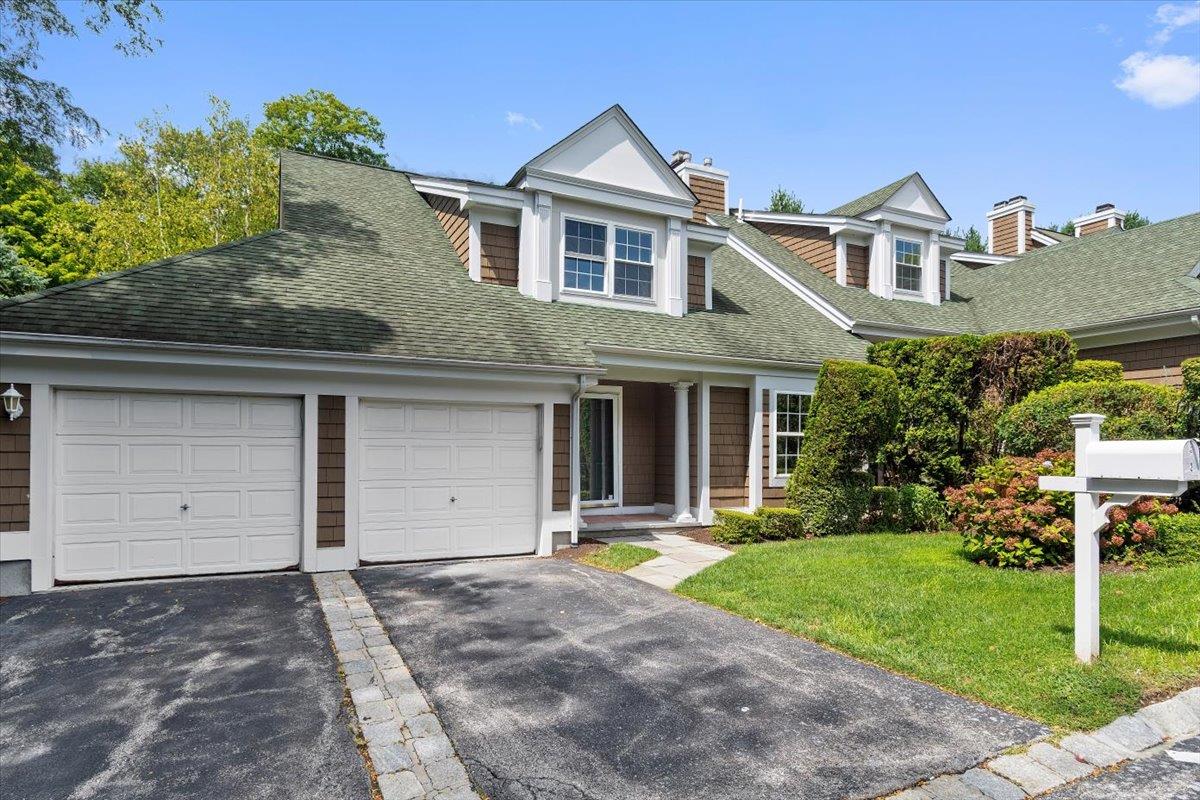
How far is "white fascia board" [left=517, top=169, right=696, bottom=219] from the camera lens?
11250 mm

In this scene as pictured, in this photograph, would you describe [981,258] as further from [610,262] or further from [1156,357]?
[610,262]

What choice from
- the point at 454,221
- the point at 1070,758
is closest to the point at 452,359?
the point at 454,221

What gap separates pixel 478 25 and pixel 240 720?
11138 millimetres

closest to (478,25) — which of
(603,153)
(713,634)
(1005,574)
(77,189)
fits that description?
(603,153)

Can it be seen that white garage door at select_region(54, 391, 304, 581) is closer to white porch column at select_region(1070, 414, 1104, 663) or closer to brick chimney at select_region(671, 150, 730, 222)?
white porch column at select_region(1070, 414, 1104, 663)

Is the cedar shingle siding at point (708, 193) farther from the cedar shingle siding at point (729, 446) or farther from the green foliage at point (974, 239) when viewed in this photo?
the green foliage at point (974, 239)

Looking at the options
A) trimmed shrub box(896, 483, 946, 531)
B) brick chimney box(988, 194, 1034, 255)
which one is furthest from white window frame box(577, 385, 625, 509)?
brick chimney box(988, 194, 1034, 255)

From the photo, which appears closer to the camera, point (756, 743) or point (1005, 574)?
point (756, 743)

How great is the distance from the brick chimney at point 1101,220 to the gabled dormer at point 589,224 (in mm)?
15935

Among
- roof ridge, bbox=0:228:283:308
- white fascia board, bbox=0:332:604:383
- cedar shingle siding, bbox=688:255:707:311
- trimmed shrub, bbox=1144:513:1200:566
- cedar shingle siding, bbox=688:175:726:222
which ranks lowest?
trimmed shrub, bbox=1144:513:1200:566

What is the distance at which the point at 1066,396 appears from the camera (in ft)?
28.4

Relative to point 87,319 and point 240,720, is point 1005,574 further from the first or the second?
point 87,319

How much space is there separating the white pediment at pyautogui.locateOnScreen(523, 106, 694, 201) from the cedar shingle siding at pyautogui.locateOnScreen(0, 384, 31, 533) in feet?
25.3

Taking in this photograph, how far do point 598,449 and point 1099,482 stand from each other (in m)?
8.70
